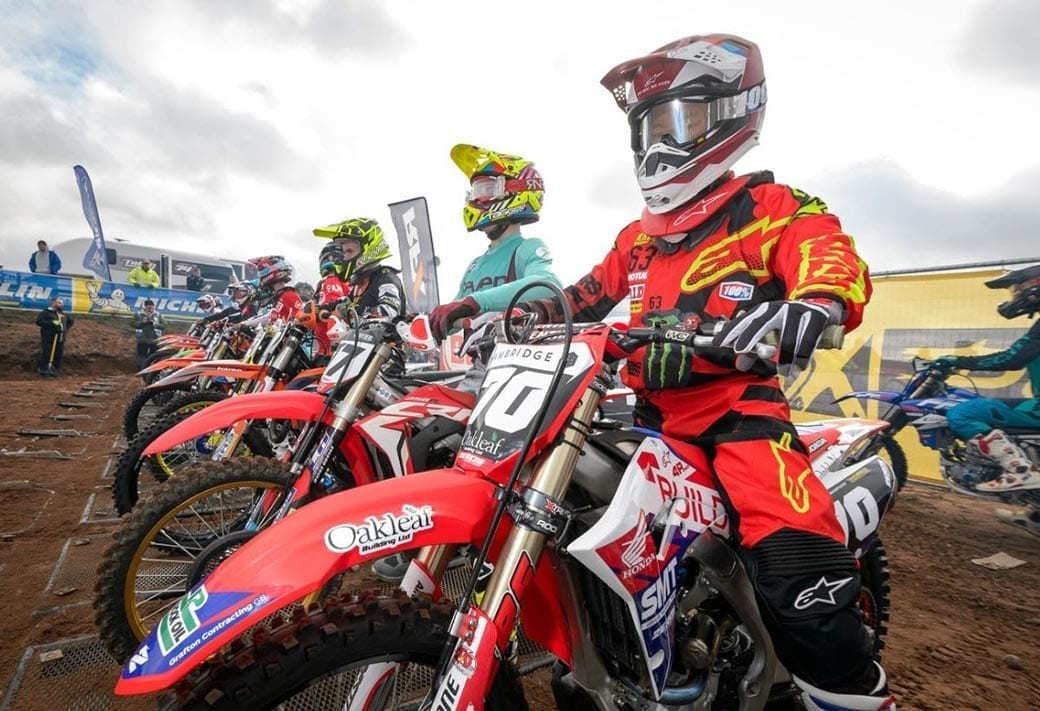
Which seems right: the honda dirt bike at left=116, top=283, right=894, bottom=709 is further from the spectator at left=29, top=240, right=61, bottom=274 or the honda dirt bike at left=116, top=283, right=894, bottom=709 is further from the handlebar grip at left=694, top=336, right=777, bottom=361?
the spectator at left=29, top=240, right=61, bottom=274

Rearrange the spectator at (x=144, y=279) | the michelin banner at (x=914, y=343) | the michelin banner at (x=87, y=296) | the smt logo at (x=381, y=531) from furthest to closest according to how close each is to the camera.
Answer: the spectator at (x=144, y=279), the michelin banner at (x=87, y=296), the michelin banner at (x=914, y=343), the smt logo at (x=381, y=531)

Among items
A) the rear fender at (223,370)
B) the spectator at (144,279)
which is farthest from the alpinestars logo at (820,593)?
the spectator at (144,279)

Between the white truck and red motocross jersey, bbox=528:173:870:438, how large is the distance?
75.6 ft

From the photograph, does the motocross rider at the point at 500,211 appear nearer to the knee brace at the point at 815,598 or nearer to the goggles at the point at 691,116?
the goggles at the point at 691,116

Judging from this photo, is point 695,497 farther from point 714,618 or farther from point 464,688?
point 464,688

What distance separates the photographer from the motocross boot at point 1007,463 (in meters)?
4.53

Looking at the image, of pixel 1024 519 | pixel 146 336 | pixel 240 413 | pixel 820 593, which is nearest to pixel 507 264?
pixel 240 413

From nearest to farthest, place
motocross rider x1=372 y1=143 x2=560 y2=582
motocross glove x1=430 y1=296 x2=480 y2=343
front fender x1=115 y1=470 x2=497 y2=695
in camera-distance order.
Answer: front fender x1=115 y1=470 x2=497 y2=695
motocross glove x1=430 y1=296 x2=480 y2=343
motocross rider x1=372 y1=143 x2=560 y2=582

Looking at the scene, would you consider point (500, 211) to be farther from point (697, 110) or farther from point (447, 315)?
point (697, 110)

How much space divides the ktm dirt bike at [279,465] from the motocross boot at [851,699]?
156 centimetres

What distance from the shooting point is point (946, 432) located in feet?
16.6

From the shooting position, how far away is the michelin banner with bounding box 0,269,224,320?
47.1 ft

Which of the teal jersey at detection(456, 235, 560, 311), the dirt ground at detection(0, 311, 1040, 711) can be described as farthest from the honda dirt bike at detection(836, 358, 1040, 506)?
the teal jersey at detection(456, 235, 560, 311)

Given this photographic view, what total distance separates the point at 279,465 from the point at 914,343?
254 inches
